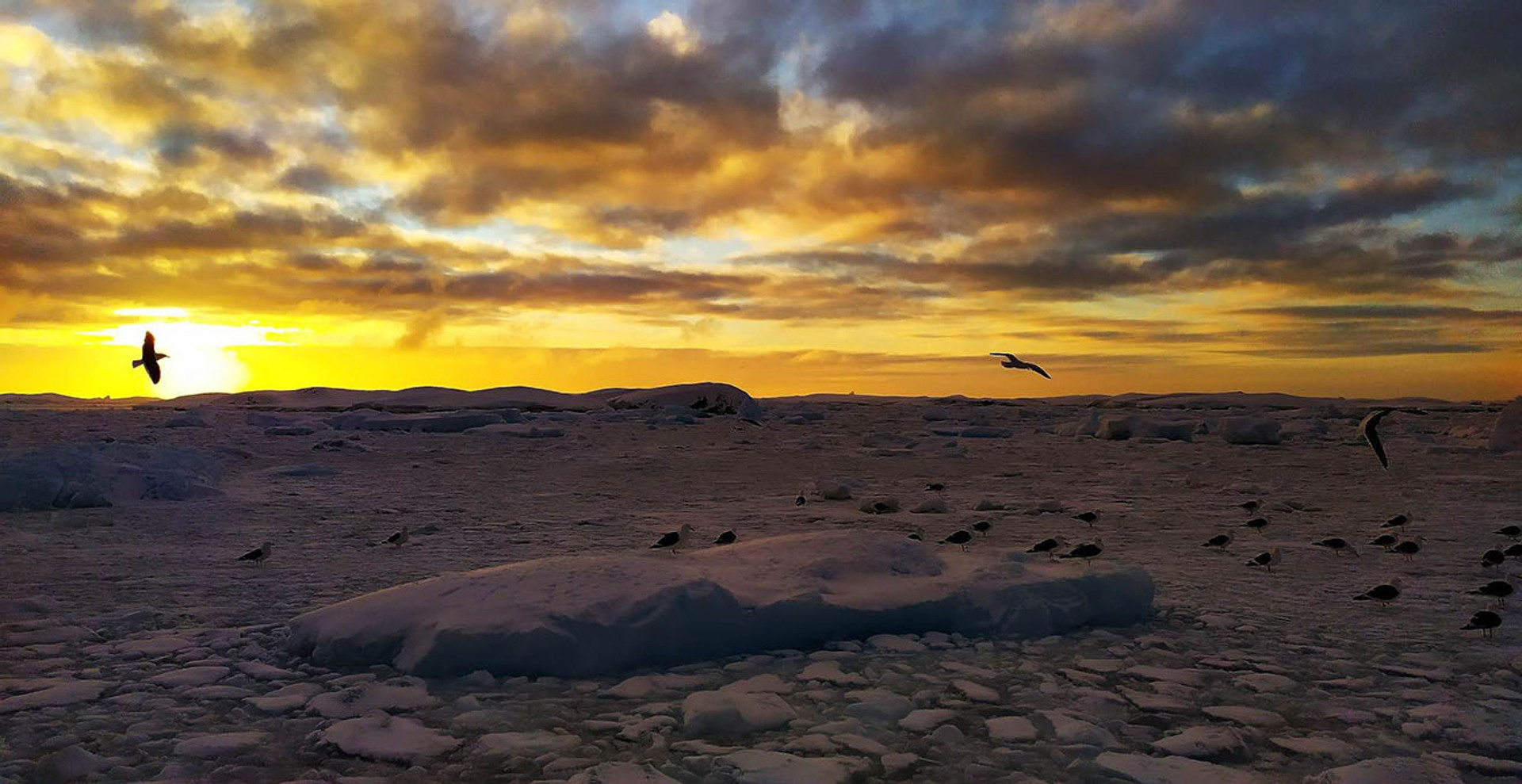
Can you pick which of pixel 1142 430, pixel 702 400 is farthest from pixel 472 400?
pixel 1142 430

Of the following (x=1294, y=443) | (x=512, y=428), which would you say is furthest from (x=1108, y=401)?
(x=512, y=428)

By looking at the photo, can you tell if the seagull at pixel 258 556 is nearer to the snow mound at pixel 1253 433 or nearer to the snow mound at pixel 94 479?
the snow mound at pixel 94 479

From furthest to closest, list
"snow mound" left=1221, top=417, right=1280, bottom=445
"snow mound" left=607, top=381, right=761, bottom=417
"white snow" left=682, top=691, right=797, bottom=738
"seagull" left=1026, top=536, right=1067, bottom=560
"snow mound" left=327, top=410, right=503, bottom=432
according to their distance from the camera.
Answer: "snow mound" left=607, top=381, right=761, bottom=417 → "snow mound" left=327, top=410, right=503, bottom=432 → "snow mound" left=1221, top=417, right=1280, bottom=445 → "seagull" left=1026, top=536, right=1067, bottom=560 → "white snow" left=682, top=691, right=797, bottom=738

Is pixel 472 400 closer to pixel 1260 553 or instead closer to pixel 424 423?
pixel 424 423

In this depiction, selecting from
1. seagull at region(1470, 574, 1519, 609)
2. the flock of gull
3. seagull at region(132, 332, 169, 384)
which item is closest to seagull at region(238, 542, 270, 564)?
the flock of gull

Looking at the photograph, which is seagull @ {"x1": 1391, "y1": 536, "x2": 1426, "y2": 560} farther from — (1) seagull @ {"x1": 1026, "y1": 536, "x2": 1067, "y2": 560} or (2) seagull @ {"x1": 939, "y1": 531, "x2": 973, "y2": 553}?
(2) seagull @ {"x1": 939, "y1": 531, "x2": 973, "y2": 553}

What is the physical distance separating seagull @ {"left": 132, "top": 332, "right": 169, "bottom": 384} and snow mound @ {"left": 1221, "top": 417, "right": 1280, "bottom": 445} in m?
20.1

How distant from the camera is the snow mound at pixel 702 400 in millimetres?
31312

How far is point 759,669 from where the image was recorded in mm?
4168

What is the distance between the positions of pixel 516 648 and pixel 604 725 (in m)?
0.79

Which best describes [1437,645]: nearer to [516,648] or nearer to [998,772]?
[998,772]

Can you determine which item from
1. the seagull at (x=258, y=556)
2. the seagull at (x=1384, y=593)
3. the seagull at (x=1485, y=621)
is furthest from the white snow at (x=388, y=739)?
the seagull at (x=1384, y=593)

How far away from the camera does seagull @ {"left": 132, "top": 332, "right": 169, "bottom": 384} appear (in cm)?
809

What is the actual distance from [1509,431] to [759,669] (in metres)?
19.4
